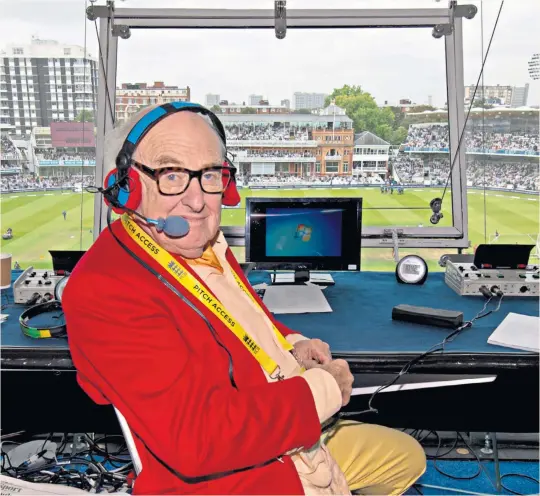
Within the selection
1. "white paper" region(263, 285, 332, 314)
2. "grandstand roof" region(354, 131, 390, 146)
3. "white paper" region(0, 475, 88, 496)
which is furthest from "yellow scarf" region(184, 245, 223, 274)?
"grandstand roof" region(354, 131, 390, 146)

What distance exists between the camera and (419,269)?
8.52ft

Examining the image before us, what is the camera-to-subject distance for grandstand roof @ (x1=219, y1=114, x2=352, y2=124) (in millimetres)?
3119

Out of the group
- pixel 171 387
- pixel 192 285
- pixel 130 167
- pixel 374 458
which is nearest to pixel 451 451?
pixel 374 458

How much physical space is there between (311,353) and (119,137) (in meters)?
0.83

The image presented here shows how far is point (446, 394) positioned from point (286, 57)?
1968mm

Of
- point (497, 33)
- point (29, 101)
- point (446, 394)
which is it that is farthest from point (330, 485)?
point (29, 101)

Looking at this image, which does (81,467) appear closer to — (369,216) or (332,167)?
(369,216)

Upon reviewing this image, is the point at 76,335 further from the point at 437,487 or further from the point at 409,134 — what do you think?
the point at 409,134

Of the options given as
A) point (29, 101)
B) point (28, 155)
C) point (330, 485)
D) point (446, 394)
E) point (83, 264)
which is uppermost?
point (29, 101)

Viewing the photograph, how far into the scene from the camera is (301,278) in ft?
8.50

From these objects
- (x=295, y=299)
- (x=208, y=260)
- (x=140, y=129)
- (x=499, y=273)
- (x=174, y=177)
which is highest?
(x=140, y=129)

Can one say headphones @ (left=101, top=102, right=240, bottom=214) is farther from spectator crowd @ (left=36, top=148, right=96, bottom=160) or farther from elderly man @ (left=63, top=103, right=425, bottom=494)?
spectator crowd @ (left=36, top=148, right=96, bottom=160)

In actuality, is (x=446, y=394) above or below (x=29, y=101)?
below

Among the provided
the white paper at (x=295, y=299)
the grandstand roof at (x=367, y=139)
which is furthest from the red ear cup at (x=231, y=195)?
the grandstand roof at (x=367, y=139)
